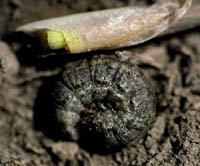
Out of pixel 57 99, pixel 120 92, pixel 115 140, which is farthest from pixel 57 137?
pixel 120 92

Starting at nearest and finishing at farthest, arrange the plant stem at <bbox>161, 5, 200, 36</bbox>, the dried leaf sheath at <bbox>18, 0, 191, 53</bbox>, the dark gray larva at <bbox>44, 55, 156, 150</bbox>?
the dark gray larva at <bbox>44, 55, 156, 150</bbox>
the dried leaf sheath at <bbox>18, 0, 191, 53</bbox>
the plant stem at <bbox>161, 5, 200, 36</bbox>

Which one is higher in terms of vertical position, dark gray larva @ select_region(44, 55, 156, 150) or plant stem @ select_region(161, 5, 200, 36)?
plant stem @ select_region(161, 5, 200, 36)

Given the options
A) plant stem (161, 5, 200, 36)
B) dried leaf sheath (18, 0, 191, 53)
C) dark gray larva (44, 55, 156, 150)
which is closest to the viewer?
dark gray larva (44, 55, 156, 150)

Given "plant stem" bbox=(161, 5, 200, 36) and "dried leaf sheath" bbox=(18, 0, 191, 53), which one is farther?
"plant stem" bbox=(161, 5, 200, 36)

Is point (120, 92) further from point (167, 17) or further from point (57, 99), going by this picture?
point (167, 17)

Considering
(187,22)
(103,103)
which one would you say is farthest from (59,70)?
(187,22)

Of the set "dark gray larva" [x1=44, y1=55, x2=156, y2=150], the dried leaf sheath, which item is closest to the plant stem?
the dried leaf sheath

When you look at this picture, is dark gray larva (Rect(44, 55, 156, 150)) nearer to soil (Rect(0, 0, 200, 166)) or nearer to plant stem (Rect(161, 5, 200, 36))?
soil (Rect(0, 0, 200, 166))

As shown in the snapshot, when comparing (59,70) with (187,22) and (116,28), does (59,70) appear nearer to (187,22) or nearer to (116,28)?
(116,28)

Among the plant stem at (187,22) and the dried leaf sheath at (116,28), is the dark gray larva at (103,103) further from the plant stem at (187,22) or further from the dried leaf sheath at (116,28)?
the plant stem at (187,22)
